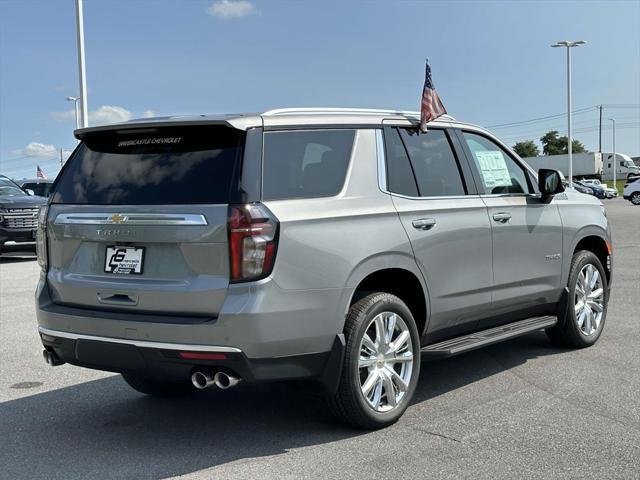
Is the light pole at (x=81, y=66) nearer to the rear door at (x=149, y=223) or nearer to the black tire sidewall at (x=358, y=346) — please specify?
the rear door at (x=149, y=223)

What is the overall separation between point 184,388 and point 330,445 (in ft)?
5.35

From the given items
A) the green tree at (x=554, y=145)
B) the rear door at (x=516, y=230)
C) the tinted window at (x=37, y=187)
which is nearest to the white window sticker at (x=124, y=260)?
the rear door at (x=516, y=230)

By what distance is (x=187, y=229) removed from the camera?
3945 mm

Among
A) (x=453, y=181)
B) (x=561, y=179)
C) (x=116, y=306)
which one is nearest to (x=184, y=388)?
(x=116, y=306)

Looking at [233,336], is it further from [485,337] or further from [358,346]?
[485,337]

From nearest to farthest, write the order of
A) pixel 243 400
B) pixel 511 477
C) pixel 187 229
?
pixel 511 477
pixel 187 229
pixel 243 400

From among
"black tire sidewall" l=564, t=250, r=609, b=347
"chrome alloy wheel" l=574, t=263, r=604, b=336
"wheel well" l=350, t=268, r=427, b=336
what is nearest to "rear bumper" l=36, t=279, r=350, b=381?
"wheel well" l=350, t=268, r=427, b=336

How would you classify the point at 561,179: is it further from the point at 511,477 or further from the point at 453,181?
the point at 511,477

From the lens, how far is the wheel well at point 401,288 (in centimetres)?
455

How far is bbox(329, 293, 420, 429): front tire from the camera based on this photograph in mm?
4254

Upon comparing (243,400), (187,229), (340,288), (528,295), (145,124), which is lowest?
(243,400)

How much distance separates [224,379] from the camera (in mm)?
3949

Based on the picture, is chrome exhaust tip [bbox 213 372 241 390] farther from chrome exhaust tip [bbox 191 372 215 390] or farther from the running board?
the running board

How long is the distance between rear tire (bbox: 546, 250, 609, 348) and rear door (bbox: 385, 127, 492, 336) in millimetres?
1287
